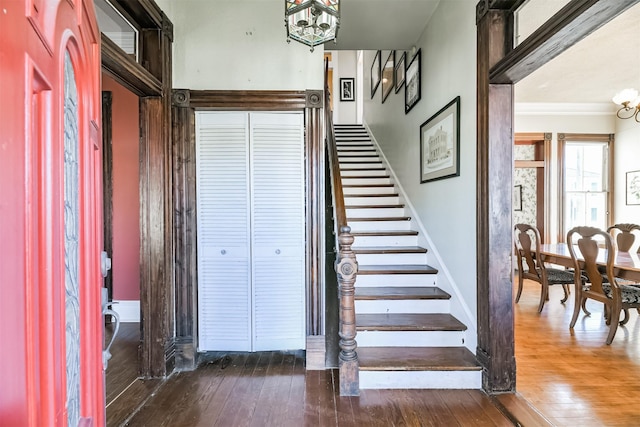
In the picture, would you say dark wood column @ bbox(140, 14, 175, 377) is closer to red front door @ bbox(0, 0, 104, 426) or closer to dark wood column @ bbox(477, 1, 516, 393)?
red front door @ bbox(0, 0, 104, 426)

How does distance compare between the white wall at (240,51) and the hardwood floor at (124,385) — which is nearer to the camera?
the hardwood floor at (124,385)

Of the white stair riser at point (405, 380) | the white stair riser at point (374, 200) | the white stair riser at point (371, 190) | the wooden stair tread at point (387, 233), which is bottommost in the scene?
the white stair riser at point (405, 380)

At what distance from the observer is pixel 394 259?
3.54 metres

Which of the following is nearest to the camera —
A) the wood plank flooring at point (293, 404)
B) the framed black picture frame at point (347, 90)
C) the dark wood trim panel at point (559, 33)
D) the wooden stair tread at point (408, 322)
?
the dark wood trim panel at point (559, 33)

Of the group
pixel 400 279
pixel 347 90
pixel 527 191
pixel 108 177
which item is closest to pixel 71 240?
pixel 400 279

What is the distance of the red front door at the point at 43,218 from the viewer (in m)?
0.51

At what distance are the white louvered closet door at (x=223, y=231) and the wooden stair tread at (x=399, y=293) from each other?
3.46ft

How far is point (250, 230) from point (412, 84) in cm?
267

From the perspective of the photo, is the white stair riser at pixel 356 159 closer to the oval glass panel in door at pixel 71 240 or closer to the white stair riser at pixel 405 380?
the white stair riser at pixel 405 380

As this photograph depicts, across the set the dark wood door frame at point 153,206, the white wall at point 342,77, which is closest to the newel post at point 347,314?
the dark wood door frame at point 153,206

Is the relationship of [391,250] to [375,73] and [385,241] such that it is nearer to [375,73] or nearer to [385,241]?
[385,241]

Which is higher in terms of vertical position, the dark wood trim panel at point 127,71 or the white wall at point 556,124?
the white wall at point 556,124

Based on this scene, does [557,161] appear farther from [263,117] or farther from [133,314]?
[133,314]

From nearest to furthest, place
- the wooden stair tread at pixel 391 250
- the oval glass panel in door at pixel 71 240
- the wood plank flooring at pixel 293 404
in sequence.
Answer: the oval glass panel in door at pixel 71 240
the wood plank flooring at pixel 293 404
the wooden stair tread at pixel 391 250
